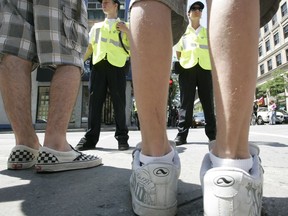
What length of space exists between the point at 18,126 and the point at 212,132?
93.2 inches

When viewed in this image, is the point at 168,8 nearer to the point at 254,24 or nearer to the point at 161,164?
the point at 254,24

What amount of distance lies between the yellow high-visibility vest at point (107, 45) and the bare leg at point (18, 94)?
5.43 ft

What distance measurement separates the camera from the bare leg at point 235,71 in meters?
0.84

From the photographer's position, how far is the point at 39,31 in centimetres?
173

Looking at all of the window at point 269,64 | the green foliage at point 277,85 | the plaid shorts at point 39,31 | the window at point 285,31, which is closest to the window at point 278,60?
the window at point 269,64

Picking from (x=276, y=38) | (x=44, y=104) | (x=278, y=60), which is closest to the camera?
(x=44, y=104)

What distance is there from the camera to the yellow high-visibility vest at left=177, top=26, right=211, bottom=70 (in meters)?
3.64

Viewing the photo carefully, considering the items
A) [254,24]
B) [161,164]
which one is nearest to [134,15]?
[254,24]

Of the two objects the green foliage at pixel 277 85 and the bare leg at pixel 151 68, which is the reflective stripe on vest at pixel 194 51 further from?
the green foliage at pixel 277 85

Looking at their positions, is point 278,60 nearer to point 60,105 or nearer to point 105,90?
point 105,90

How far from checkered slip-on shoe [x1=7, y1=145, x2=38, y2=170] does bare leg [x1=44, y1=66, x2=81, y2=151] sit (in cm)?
21

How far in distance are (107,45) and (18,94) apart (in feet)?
6.30

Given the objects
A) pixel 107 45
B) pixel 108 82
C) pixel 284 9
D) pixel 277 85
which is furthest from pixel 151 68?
pixel 284 9

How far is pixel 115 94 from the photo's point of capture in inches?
135
